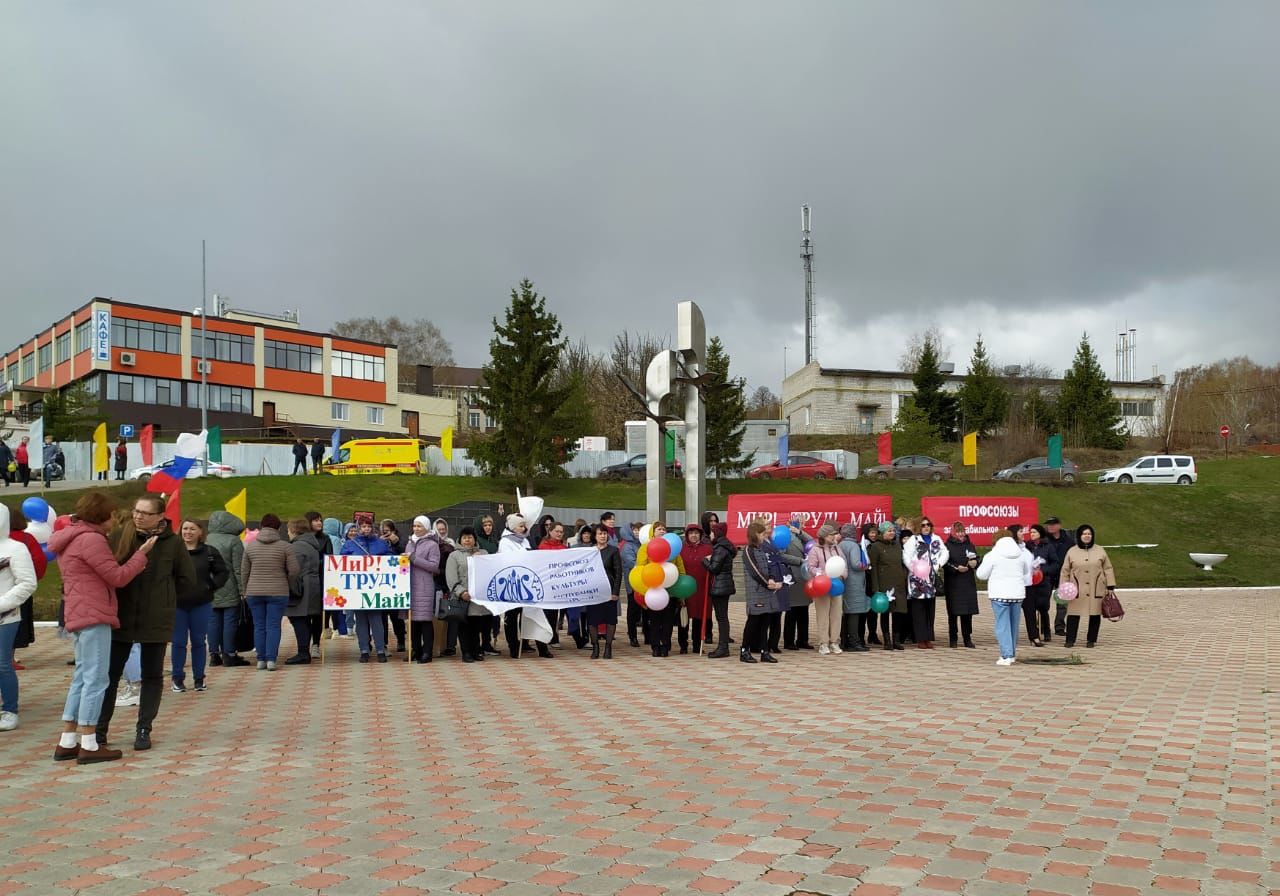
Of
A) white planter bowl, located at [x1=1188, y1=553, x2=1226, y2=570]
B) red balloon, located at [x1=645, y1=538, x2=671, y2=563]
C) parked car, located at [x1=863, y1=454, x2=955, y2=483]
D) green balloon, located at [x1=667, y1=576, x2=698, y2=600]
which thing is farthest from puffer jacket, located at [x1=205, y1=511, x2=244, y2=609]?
parked car, located at [x1=863, y1=454, x2=955, y2=483]

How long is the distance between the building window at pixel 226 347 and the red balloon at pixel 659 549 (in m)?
61.3

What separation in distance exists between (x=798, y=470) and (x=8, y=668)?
41.5m

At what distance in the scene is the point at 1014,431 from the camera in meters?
57.0

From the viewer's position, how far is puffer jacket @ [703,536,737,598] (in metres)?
13.2

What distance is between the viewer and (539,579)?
13.4m

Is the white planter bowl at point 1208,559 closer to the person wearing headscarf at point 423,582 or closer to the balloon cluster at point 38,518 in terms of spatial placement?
the person wearing headscarf at point 423,582

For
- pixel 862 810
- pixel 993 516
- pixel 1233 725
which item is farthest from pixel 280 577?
pixel 993 516

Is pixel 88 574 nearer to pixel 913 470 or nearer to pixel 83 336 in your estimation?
pixel 913 470

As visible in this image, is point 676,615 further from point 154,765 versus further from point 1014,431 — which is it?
point 1014,431

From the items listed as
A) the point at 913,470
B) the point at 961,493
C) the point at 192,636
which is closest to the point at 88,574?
the point at 192,636

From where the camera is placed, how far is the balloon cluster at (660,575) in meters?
13.3

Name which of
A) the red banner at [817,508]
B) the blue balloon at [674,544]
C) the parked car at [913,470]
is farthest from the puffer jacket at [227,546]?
the parked car at [913,470]

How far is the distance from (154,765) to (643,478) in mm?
39210

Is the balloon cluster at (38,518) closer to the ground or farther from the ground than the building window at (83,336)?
closer to the ground
